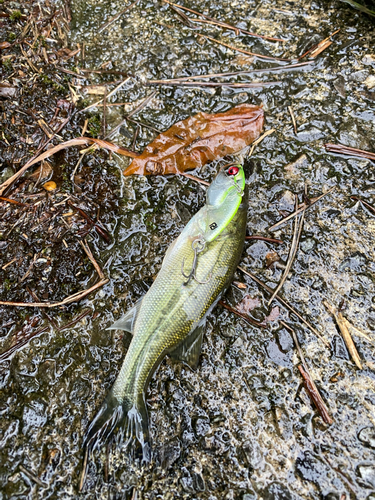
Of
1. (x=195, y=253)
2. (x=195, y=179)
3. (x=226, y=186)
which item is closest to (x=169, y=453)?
(x=195, y=253)

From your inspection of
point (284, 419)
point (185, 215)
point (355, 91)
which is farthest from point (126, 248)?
point (355, 91)

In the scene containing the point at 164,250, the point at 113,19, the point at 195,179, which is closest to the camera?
the point at 164,250

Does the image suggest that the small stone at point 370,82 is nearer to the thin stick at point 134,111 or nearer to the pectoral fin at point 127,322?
the thin stick at point 134,111

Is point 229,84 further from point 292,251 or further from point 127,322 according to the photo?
point 127,322

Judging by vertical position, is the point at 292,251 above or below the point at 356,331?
above

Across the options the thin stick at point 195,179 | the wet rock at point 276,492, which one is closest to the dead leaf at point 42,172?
the thin stick at point 195,179

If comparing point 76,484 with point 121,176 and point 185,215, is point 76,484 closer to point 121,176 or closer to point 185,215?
point 185,215
